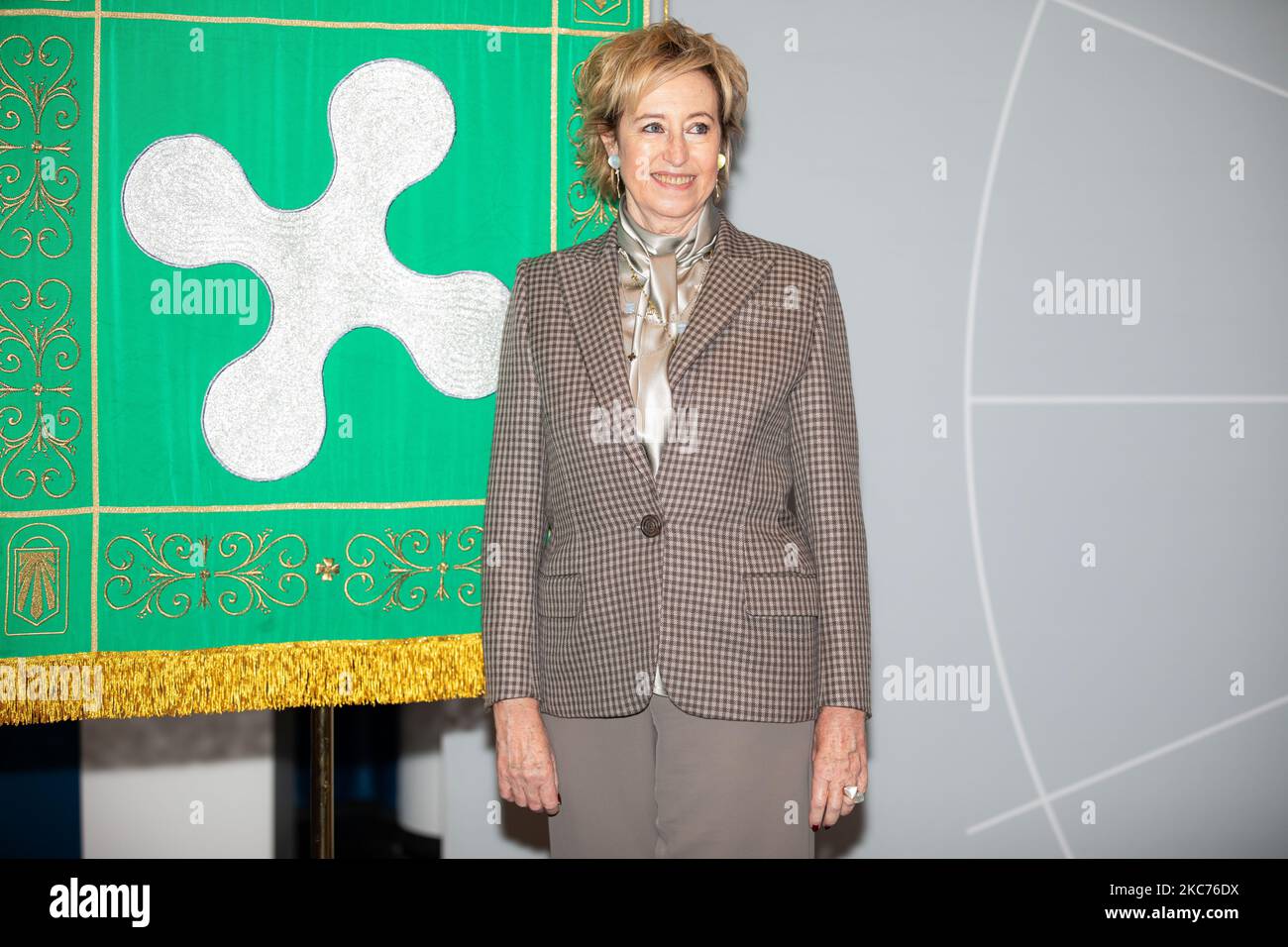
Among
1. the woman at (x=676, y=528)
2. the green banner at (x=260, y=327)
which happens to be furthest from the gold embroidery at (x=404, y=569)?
the woman at (x=676, y=528)

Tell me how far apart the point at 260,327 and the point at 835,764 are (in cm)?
129

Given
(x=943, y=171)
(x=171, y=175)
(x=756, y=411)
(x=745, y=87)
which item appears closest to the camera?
(x=756, y=411)

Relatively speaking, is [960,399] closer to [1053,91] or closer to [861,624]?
[1053,91]

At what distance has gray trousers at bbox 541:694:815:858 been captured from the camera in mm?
1659

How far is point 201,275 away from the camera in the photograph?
6.93ft

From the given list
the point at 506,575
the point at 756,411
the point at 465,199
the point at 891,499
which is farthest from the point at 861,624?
the point at 465,199

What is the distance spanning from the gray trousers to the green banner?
0.56 meters

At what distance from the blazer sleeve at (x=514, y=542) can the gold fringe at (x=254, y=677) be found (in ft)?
1.51

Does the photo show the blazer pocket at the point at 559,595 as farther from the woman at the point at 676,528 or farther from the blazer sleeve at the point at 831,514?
the blazer sleeve at the point at 831,514

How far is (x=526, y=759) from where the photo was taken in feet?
5.66

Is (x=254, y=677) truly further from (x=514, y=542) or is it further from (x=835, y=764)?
(x=835, y=764)

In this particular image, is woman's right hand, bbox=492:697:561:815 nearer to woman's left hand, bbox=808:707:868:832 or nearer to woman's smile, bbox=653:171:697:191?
woman's left hand, bbox=808:707:868:832

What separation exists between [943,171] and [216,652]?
1792mm

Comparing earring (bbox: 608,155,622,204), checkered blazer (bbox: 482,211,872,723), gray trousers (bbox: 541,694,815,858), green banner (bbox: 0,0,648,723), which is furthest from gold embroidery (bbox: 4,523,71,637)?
earring (bbox: 608,155,622,204)
